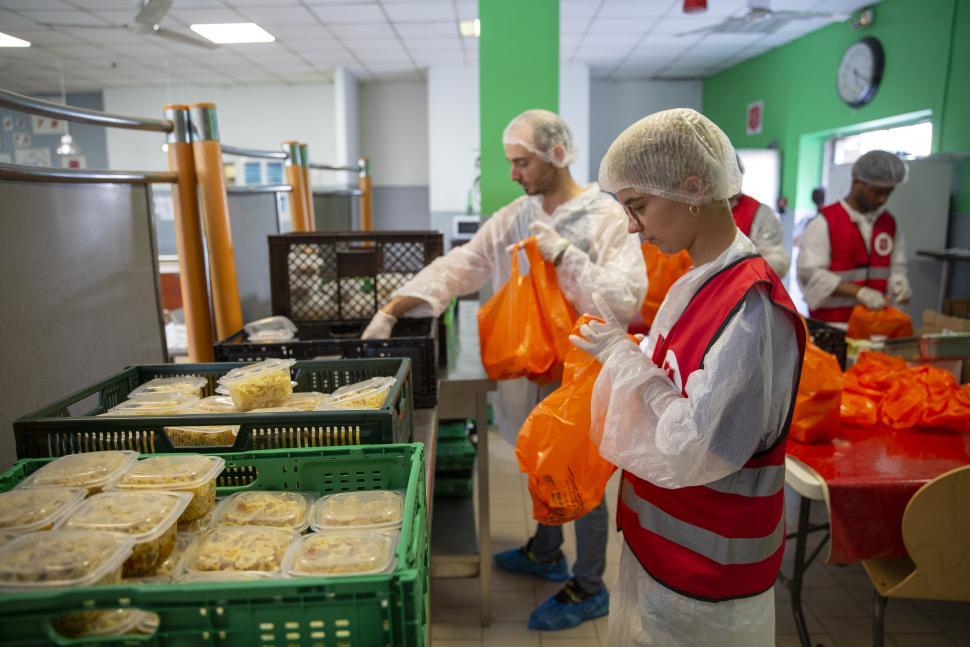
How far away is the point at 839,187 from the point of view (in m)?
4.84

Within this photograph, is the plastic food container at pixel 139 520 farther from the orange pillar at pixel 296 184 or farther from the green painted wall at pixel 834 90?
the green painted wall at pixel 834 90

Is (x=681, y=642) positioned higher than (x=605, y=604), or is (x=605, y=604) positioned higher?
(x=681, y=642)

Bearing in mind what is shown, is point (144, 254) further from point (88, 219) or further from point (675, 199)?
point (675, 199)

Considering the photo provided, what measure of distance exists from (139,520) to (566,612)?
182cm

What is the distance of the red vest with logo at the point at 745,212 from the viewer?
3.15m

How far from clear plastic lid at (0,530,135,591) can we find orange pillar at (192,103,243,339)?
142 cm

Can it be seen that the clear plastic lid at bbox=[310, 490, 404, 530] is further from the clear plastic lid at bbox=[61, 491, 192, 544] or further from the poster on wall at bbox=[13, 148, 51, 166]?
the poster on wall at bbox=[13, 148, 51, 166]

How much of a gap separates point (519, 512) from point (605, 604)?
0.91m

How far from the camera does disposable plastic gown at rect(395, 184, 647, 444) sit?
1.94 m

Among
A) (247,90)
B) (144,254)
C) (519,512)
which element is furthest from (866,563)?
(247,90)

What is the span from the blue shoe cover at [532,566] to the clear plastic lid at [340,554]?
192 cm

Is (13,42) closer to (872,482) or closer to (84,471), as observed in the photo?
(84,471)

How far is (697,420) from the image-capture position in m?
1.08

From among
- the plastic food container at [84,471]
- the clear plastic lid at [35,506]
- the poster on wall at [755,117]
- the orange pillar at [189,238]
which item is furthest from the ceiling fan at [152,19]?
the poster on wall at [755,117]
